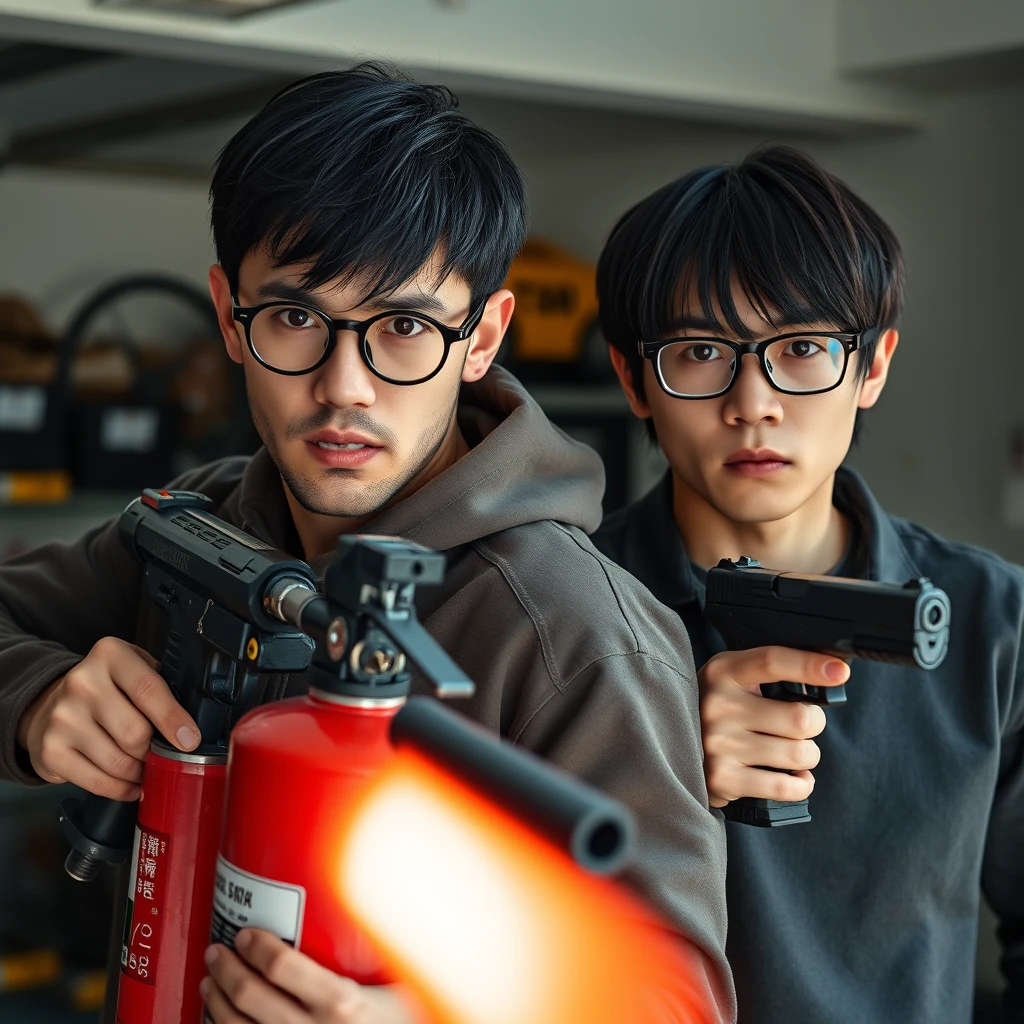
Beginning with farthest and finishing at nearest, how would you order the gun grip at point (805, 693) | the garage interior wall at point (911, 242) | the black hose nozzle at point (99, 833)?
the garage interior wall at point (911, 242) → the gun grip at point (805, 693) → the black hose nozzle at point (99, 833)

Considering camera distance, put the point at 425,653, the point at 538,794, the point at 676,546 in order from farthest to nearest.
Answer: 1. the point at 676,546
2. the point at 425,653
3. the point at 538,794

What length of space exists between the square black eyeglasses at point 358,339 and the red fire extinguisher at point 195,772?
166mm

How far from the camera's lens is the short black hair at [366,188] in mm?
1030

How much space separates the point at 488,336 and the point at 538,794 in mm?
655

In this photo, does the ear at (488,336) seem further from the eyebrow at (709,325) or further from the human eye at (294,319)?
the eyebrow at (709,325)

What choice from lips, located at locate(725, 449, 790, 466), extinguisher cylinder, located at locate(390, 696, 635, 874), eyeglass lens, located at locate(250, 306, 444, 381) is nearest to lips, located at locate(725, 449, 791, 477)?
lips, located at locate(725, 449, 790, 466)

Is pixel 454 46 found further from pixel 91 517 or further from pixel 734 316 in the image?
pixel 91 517

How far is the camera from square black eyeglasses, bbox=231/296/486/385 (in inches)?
40.3

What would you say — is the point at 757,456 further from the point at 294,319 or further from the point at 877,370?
the point at 294,319

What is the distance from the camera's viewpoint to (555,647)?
935mm

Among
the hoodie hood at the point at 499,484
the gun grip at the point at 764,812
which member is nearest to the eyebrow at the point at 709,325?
the hoodie hood at the point at 499,484

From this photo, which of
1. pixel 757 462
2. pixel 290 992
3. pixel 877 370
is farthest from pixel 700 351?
pixel 290 992

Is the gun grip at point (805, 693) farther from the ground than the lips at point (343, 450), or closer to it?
closer to it

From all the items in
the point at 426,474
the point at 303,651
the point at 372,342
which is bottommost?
the point at 303,651
